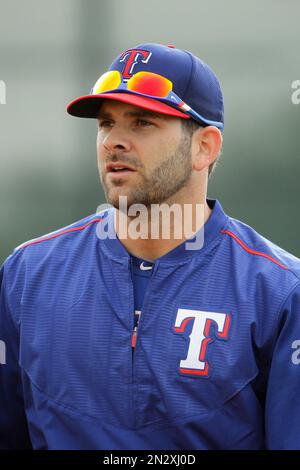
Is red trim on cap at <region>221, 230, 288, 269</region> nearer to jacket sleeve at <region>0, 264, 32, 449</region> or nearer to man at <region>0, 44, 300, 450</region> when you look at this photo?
man at <region>0, 44, 300, 450</region>

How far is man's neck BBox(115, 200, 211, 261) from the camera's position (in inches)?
67.0

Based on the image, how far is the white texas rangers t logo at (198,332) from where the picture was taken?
1.56 metres

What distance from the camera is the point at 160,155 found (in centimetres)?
165

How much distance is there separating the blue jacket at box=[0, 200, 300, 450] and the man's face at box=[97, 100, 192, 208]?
0.50 ft

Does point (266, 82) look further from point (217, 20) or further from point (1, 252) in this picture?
point (1, 252)

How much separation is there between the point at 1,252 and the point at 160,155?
5.07 feet

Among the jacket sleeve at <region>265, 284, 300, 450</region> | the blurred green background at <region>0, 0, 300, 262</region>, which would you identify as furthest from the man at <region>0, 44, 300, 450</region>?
the blurred green background at <region>0, 0, 300, 262</region>

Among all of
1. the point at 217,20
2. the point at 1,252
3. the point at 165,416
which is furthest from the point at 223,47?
the point at 165,416

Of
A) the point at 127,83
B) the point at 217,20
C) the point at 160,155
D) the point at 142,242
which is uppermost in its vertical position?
the point at 217,20

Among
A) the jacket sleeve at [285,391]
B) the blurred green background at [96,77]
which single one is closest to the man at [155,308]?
the jacket sleeve at [285,391]

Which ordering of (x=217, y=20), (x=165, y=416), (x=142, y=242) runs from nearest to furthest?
(x=165, y=416)
(x=142, y=242)
(x=217, y=20)

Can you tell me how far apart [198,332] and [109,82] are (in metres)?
0.62

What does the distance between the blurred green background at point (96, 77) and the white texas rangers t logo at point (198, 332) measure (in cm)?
141

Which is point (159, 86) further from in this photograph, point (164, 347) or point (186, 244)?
point (164, 347)
